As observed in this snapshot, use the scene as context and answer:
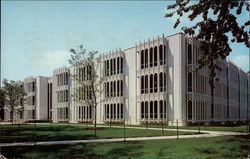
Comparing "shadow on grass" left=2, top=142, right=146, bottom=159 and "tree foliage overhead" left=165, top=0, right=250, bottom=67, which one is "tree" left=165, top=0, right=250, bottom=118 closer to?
"tree foliage overhead" left=165, top=0, right=250, bottom=67

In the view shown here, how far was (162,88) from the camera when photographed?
4016 centimetres

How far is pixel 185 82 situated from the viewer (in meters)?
38.4

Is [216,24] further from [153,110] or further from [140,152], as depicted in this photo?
[153,110]

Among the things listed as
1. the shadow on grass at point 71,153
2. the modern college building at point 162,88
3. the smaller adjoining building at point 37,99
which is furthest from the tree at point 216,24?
the smaller adjoining building at point 37,99

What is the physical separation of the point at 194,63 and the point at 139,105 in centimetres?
1144

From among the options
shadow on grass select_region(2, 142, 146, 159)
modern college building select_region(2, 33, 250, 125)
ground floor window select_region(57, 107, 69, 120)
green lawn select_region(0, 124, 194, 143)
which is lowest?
ground floor window select_region(57, 107, 69, 120)

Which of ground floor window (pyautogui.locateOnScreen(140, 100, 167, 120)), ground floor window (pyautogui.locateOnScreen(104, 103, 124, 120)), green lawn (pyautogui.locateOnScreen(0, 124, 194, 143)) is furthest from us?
ground floor window (pyautogui.locateOnScreen(104, 103, 124, 120))

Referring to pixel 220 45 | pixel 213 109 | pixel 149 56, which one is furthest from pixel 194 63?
pixel 220 45

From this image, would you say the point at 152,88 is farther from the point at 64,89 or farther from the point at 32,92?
the point at 32,92

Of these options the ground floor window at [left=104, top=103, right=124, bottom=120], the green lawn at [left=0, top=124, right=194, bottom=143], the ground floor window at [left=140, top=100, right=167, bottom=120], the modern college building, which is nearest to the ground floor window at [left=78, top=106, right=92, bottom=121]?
the modern college building

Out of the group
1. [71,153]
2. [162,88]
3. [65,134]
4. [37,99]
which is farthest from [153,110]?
[37,99]

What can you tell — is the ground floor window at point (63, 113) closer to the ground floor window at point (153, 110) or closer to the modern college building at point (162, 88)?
the modern college building at point (162, 88)

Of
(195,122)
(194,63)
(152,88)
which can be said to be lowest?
(195,122)

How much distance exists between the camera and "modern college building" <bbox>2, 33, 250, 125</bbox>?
126 ft
